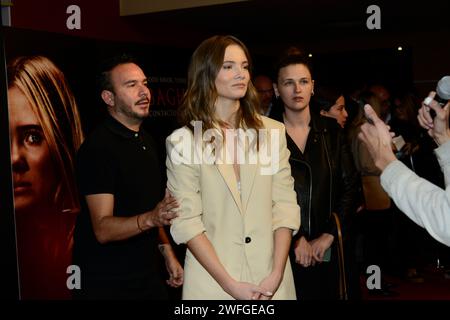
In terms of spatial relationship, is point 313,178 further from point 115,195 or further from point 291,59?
point 115,195

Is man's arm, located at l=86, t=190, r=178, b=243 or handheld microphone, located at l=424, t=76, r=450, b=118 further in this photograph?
man's arm, located at l=86, t=190, r=178, b=243

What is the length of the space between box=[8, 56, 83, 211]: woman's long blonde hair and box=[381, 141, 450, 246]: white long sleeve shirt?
2.51m

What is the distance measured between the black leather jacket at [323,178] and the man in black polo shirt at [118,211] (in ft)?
2.20

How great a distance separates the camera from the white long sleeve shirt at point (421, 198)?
171cm

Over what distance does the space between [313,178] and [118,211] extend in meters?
A: 0.96

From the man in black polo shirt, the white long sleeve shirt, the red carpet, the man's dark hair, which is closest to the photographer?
the white long sleeve shirt

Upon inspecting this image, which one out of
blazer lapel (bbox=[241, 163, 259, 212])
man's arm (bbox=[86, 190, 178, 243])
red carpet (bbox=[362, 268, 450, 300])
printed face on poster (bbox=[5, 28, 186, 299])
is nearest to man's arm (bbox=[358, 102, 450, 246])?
blazer lapel (bbox=[241, 163, 259, 212])

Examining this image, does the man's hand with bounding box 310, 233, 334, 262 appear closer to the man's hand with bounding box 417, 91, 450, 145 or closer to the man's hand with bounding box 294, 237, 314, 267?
the man's hand with bounding box 294, 237, 314, 267

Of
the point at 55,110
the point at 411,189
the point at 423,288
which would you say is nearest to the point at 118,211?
the point at 55,110

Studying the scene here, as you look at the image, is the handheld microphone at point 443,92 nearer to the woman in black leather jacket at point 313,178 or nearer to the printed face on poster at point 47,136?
the woman in black leather jacket at point 313,178

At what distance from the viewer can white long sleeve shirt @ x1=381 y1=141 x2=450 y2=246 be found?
5.61ft

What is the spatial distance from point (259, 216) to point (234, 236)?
0.39 ft

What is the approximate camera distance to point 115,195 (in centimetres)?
276

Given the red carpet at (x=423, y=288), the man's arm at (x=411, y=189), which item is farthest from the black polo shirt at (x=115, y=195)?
the red carpet at (x=423, y=288)
